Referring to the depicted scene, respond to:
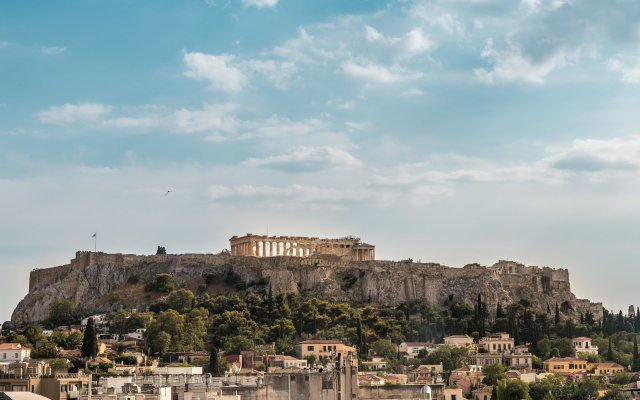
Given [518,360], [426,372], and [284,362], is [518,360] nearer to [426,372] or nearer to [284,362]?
[426,372]

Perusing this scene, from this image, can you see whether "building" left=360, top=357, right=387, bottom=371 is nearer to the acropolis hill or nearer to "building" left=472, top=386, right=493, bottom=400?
"building" left=472, top=386, right=493, bottom=400

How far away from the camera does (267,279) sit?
125000mm

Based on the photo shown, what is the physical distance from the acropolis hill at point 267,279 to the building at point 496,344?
16.3 metres

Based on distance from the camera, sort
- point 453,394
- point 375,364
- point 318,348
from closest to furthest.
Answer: point 453,394, point 375,364, point 318,348

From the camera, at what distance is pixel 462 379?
9338 centimetres

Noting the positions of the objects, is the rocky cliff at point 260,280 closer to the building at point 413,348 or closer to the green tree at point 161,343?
the building at point 413,348

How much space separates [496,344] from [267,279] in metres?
24.0

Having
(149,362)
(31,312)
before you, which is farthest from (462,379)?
(31,312)

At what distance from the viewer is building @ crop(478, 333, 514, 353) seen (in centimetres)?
10981

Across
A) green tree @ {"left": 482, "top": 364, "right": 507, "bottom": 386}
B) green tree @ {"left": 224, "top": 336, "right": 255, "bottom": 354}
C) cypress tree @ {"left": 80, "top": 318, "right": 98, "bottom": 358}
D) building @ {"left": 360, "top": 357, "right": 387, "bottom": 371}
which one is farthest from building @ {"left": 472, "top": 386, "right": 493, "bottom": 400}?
cypress tree @ {"left": 80, "top": 318, "right": 98, "bottom": 358}

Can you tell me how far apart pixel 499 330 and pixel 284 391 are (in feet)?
224

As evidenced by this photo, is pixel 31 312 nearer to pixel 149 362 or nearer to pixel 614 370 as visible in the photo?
pixel 149 362

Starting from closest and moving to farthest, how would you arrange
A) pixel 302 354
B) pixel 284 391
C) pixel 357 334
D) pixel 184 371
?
pixel 284 391 → pixel 184 371 → pixel 302 354 → pixel 357 334

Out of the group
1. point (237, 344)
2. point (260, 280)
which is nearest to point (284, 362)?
point (237, 344)
